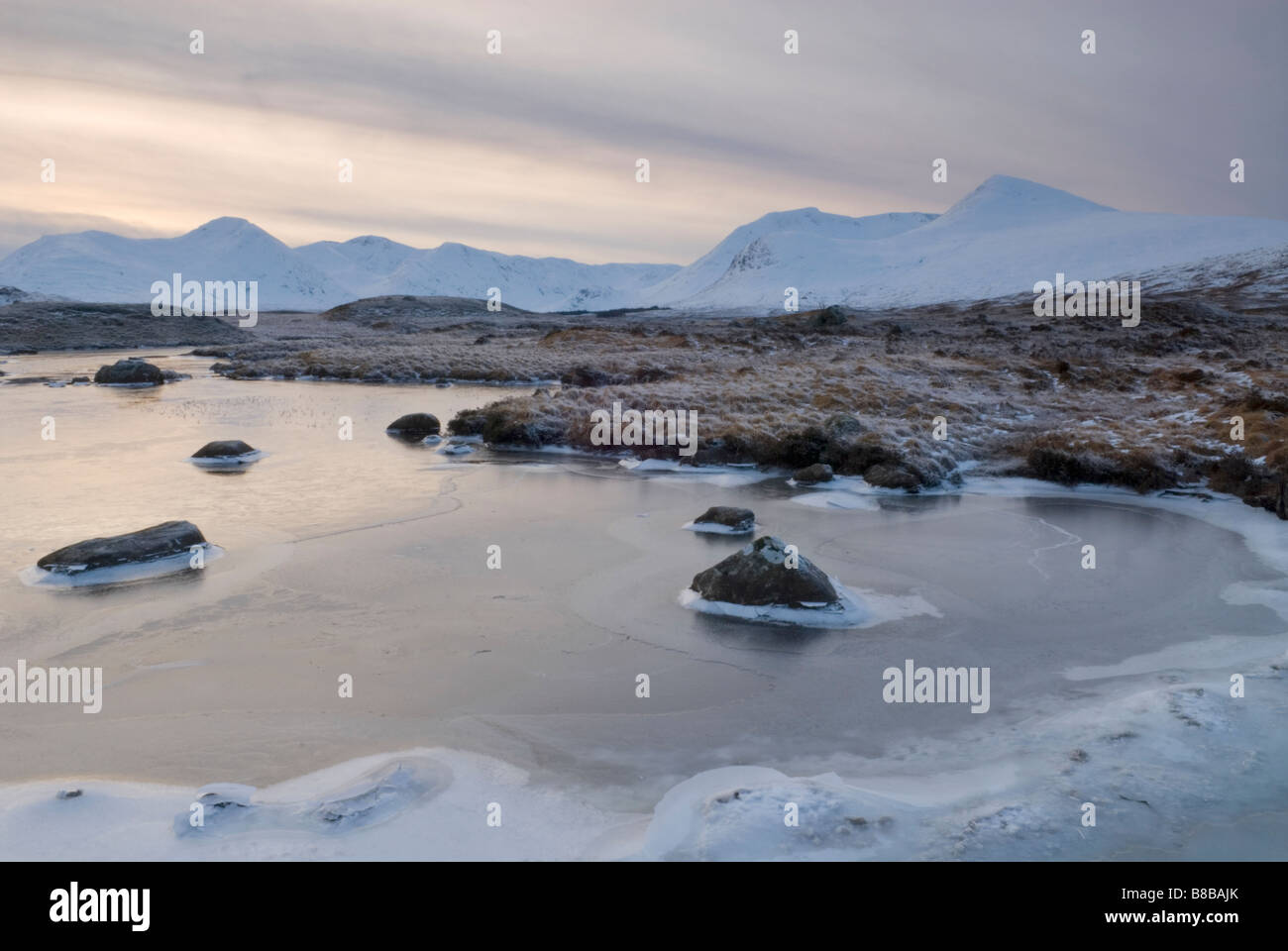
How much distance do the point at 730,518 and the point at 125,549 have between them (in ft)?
28.6

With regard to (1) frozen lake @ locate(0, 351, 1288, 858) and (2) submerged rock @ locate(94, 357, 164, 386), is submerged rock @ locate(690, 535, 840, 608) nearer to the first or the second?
(1) frozen lake @ locate(0, 351, 1288, 858)

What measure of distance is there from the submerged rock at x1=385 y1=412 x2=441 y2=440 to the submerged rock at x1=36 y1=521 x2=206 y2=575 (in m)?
12.7

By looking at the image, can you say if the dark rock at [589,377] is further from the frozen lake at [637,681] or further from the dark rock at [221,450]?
the frozen lake at [637,681]

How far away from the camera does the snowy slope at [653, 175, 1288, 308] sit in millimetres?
123438

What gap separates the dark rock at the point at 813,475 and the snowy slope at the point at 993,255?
109 m

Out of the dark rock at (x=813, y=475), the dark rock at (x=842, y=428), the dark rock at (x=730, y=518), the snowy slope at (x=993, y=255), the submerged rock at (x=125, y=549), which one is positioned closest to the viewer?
the submerged rock at (x=125, y=549)

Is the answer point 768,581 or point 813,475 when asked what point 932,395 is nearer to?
point 813,475

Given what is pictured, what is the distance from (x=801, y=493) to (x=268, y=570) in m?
10.0

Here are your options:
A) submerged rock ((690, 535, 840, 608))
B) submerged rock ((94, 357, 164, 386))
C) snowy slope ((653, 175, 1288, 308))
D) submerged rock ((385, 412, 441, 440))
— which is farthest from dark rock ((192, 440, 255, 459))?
snowy slope ((653, 175, 1288, 308))

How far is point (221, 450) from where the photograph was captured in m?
21.0

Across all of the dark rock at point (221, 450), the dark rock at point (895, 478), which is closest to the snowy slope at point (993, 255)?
the dark rock at point (895, 478)

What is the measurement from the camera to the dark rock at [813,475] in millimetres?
19359
